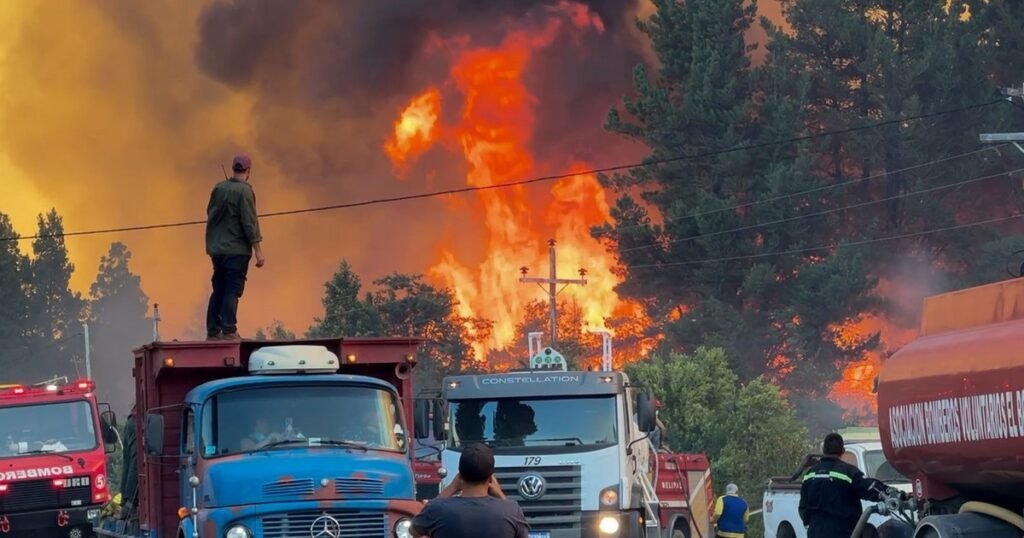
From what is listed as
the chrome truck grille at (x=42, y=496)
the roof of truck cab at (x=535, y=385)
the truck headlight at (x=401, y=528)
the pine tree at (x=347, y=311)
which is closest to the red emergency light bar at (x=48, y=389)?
the chrome truck grille at (x=42, y=496)

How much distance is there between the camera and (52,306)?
120 meters

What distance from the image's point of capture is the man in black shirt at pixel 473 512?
8.58 metres

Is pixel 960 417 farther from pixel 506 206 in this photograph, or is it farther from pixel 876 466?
pixel 506 206

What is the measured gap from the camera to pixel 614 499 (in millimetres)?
20922

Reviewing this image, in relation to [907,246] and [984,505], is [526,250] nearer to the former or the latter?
[907,246]

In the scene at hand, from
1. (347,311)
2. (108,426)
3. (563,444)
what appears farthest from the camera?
(347,311)

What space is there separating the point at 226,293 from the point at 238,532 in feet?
14.8

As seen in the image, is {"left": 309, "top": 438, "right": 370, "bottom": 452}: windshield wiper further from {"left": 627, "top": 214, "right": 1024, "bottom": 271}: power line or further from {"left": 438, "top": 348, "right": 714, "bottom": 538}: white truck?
{"left": 627, "top": 214, "right": 1024, "bottom": 271}: power line

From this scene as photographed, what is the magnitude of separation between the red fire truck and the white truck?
5.29 meters

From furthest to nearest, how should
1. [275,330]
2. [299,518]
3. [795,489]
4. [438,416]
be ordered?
[275,330], [795,489], [438,416], [299,518]

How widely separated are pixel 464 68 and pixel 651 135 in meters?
19.9

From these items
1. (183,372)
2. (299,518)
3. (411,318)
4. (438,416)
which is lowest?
(299,518)

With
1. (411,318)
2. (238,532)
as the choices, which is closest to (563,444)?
(238,532)

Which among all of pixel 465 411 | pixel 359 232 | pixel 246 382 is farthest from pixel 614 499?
pixel 359 232
